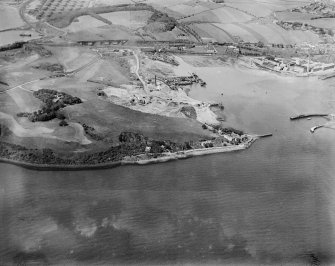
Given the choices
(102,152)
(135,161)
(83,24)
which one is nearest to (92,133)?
(102,152)

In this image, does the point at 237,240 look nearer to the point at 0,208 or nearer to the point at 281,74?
the point at 0,208

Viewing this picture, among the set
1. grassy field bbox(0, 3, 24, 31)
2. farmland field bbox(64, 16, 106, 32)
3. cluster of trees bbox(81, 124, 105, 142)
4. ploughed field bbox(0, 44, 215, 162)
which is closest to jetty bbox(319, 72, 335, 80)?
ploughed field bbox(0, 44, 215, 162)

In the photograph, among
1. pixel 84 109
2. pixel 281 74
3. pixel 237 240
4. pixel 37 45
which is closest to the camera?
pixel 237 240

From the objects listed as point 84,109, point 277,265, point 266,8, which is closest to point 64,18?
point 84,109

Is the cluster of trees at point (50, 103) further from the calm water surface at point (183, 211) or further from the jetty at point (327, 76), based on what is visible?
the jetty at point (327, 76)

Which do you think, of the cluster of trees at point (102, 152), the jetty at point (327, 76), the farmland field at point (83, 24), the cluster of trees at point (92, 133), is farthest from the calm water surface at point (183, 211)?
the farmland field at point (83, 24)
